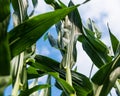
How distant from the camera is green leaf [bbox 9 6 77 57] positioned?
102cm

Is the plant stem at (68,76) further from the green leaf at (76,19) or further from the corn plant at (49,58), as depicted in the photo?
the green leaf at (76,19)

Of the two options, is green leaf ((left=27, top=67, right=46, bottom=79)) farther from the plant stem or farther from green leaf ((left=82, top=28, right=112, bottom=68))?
green leaf ((left=82, top=28, right=112, bottom=68))

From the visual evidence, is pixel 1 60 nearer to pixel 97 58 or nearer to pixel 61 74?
pixel 61 74

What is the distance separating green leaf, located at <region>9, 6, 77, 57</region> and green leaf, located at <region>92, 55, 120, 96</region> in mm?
390

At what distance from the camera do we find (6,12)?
80 centimetres

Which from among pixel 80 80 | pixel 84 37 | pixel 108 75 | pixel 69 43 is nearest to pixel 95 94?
pixel 108 75

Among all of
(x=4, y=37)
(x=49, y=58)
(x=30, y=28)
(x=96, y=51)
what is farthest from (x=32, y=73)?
(x=4, y=37)

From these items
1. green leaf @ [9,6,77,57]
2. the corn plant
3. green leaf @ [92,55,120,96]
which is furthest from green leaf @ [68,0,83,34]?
green leaf @ [9,6,77,57]

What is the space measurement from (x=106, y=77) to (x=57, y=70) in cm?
29

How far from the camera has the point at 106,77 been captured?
53.2 inches

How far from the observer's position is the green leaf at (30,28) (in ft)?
3.34

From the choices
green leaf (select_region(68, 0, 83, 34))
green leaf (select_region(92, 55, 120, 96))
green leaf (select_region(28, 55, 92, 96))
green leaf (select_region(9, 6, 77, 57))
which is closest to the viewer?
green leaf (select_region(9, 6, 77, 57))

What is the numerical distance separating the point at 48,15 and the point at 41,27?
0.17 feet

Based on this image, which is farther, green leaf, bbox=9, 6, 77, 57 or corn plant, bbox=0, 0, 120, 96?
green leaf, bbox=9, 6, 77, 57
